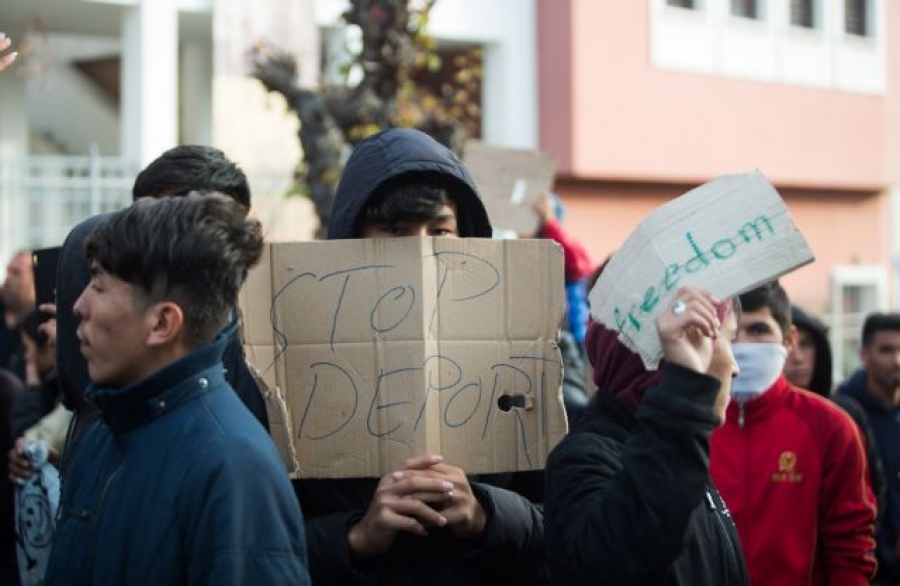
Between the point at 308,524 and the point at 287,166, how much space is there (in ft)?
42.1

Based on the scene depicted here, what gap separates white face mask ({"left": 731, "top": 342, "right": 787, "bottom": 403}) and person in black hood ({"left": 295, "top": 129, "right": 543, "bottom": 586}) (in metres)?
1.19

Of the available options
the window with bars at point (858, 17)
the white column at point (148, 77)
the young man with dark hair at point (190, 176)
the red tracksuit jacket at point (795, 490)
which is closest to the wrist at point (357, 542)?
the young man with dark hair at point (190, 176)

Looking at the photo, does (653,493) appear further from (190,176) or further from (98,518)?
(190,176)

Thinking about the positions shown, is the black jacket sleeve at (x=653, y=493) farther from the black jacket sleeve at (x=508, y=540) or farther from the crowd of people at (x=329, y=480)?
the black jacket sleeve at (x=508, y=540)

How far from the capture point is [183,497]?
228 cm

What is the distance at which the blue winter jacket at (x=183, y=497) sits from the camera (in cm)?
225

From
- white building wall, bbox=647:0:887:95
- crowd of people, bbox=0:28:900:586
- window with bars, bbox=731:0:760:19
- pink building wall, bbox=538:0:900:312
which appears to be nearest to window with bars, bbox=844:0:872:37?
white building wall, bbox=647:0:887:95

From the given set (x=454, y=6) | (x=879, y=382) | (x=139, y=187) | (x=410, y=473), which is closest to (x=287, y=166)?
(x=454, y=6)

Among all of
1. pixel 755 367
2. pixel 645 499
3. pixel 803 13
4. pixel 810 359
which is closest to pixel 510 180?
pixel 810 359

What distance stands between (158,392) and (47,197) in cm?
1113

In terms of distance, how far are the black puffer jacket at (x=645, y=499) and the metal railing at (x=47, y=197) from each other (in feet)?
35.1

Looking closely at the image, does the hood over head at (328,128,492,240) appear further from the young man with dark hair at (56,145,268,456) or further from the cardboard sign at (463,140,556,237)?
the cardboard sign at (463,140,556,237)

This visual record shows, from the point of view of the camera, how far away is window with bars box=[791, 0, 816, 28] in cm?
2094

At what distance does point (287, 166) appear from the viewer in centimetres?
1553
